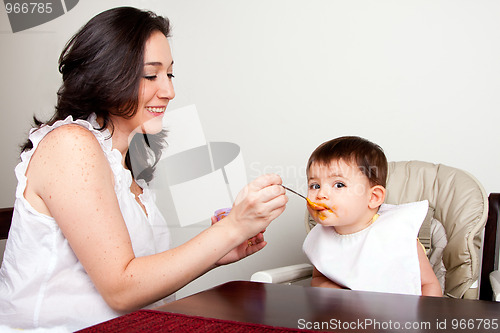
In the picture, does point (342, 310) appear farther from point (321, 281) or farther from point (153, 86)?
point (153, 86)

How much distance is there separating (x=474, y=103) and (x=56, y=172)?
1.64 meters

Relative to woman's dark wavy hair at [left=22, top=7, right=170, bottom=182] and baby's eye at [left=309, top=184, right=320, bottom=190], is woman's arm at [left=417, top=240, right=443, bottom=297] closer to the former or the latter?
baby's eye at [left=309, top=184, right=320, bottom=190]

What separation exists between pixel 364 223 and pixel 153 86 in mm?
804

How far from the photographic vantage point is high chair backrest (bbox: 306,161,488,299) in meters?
1.58

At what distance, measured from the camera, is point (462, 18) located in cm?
200

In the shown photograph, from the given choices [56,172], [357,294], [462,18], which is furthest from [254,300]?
[462,18]

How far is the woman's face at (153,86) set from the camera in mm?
1439

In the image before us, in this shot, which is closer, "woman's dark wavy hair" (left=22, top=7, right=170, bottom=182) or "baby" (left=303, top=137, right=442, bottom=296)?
"woman's dark wavy hair" (left=22, top=7, right=170, bottom=182)

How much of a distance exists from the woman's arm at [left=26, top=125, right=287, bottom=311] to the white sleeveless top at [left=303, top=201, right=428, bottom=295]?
0.48m

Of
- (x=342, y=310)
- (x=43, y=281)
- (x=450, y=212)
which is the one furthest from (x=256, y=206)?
(x=450, y=212)

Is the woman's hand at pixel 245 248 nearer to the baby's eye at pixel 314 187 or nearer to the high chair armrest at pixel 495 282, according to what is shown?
the baby's eye at pixel 314 187

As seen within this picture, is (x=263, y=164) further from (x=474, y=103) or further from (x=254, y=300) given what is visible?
(x=254, y=300)

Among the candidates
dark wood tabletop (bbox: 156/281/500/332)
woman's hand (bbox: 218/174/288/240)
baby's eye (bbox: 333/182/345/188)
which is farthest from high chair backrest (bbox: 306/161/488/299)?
woman's hand (bbox: 218/174/288/240)

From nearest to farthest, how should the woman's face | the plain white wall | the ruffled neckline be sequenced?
the ruffled neckline → the woman's face → the plain white wall
